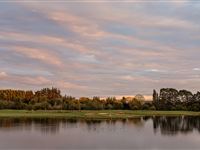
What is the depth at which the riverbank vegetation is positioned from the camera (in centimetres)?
12962

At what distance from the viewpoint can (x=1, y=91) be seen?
156875 millimetres

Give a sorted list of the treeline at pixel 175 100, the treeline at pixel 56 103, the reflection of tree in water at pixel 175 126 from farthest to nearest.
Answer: the treeline at pixel 175 100 → the treeline at pixel 56 103 → the reflection of tree in water at pixel 175 126

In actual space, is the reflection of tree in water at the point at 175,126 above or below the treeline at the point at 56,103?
below

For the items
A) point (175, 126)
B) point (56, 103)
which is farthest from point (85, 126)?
point (56, 103)

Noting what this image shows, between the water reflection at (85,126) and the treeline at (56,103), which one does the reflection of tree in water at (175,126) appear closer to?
the water reflection at (85,126)

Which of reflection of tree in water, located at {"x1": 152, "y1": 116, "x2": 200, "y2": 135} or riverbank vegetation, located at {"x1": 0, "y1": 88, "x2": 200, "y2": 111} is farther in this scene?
riverbank vegetation, located at {"x1": 0, "y1": 88, "x2": 200, "y2": 111}

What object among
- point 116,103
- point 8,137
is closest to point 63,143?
point 8,137

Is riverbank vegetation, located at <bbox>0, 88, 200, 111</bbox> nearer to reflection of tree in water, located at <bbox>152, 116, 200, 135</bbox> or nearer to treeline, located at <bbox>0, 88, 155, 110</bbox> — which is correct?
treeline, located at <bbox>0, 88, 155, 110</bbox>

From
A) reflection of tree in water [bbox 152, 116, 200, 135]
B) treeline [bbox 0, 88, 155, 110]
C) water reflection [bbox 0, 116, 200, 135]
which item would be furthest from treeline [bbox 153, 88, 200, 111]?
water reflection [bbox 0, 116, 200, 135]

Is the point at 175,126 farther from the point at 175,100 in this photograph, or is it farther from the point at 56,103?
the point at 175,100

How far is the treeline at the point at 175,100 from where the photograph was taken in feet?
463

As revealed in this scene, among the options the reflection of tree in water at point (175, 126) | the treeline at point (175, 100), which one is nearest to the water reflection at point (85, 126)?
the reflection of tree in water at point (175, 126)

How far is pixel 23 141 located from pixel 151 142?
1426cm

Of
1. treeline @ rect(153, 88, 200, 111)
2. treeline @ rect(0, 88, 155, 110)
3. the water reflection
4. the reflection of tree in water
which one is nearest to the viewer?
the water reflection
